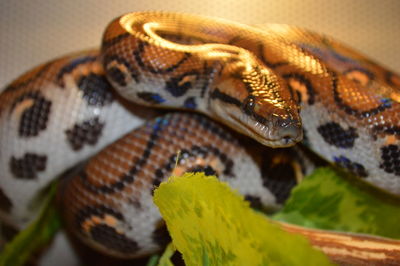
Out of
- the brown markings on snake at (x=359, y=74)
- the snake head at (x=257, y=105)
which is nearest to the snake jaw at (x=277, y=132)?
the snake head at (x=257, y=105)

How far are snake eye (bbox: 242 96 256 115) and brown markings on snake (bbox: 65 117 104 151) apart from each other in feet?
1.96

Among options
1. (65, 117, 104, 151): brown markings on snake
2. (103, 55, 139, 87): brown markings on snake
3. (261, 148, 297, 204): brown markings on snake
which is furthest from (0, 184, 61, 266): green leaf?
(261, 148, 297, 204): brown markings on snake

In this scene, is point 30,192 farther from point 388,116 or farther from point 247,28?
point 388,116

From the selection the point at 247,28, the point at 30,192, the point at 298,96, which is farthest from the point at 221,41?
the point at 30,192

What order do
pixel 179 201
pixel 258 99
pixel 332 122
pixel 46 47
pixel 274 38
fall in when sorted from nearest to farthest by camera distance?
pixel 179 201
pixel 258 99
pixel 332 122
pixel 274 38
pixel 46 47

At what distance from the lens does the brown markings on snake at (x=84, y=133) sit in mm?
1448

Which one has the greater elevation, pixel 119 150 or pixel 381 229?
pixel 119 150

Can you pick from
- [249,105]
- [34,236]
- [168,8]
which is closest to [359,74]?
[249,105]

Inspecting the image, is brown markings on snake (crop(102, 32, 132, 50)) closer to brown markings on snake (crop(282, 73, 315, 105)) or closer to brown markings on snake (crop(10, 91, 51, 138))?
brown markings on snake (crop(10, 91, 51, 138))

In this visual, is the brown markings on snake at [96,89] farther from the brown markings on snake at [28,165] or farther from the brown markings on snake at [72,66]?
the brown markings on snake at [28,165]

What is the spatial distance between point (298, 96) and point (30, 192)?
1.03m

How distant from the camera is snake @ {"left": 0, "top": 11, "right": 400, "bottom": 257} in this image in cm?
112

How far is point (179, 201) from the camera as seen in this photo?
2.50 feet

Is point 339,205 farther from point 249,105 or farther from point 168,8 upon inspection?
point 168,8
